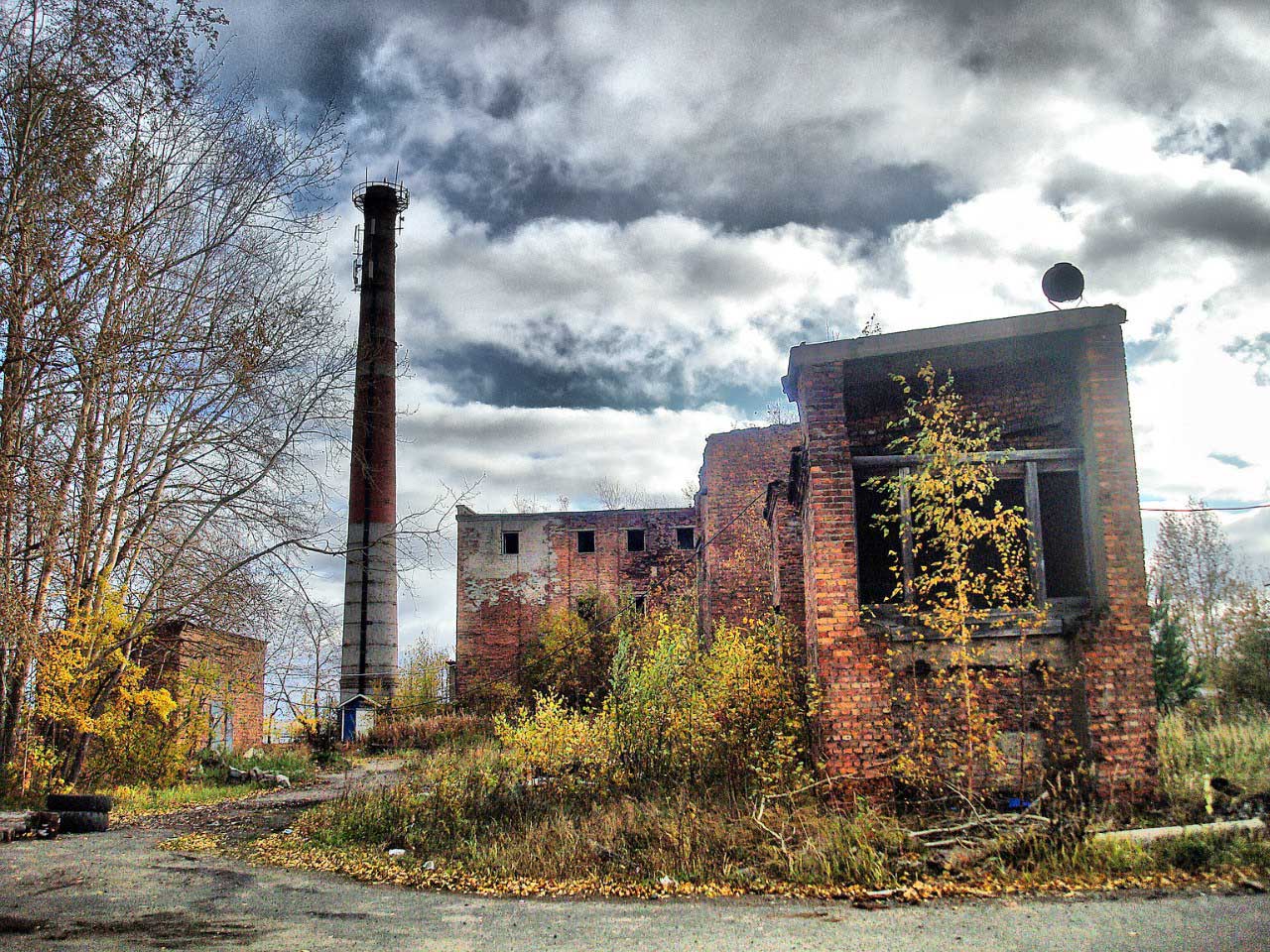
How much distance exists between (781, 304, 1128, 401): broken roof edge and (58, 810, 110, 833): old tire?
1154 cm

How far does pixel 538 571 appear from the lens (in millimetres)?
33062

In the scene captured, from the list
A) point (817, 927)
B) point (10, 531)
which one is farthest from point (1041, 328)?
point (10, 531)

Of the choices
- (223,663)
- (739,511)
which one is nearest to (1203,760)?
(739,511)

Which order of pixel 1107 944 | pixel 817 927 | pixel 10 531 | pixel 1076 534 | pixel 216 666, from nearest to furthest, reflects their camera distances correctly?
pixel 1107 944
pixel 817 927
pixel 1076 534
pixel 10 531
pixel 216 666

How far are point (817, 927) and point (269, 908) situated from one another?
4.84 m

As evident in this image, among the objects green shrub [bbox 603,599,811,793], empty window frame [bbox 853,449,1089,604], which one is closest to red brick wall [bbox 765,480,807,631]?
green shrub [bbox 603,599,811,793]

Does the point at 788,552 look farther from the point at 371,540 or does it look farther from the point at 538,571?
the point at 538,571

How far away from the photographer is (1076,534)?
1060 centimetres

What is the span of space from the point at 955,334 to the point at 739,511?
10.1 m

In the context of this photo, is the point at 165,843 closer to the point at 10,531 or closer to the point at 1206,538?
the point at 10,531

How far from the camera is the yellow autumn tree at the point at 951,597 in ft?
32.4

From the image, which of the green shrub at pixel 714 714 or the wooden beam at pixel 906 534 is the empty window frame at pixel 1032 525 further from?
the green shrub at pixel 714 714

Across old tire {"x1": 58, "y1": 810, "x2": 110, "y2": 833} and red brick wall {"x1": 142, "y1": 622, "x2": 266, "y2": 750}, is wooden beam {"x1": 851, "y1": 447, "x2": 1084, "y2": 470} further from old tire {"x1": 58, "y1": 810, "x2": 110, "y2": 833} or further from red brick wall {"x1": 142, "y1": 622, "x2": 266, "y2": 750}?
red brick wall {"x1": 142, "y1": 622, "x2": 266, "y2": 750}

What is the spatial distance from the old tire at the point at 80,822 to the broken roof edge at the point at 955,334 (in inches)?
454
